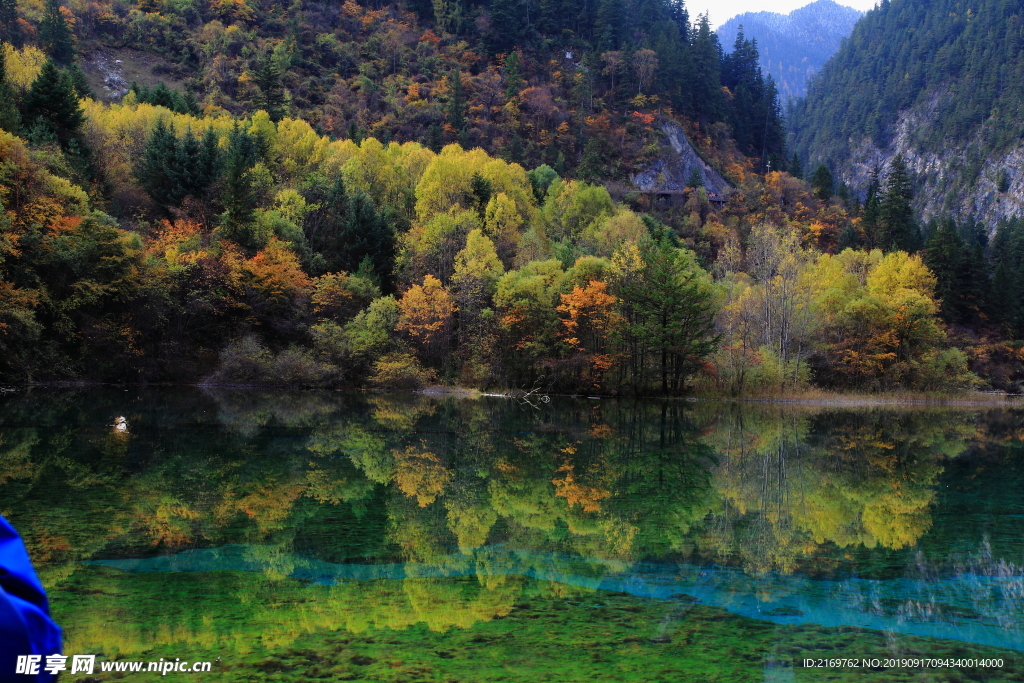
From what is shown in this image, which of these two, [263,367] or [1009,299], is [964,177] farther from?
[263,367]

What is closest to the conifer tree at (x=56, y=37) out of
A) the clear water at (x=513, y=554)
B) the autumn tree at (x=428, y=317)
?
the autumn tree at (x=428, y=317)

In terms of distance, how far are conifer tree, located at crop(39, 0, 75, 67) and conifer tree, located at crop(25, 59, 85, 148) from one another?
126ft

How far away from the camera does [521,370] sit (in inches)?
1962

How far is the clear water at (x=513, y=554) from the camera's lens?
807cm

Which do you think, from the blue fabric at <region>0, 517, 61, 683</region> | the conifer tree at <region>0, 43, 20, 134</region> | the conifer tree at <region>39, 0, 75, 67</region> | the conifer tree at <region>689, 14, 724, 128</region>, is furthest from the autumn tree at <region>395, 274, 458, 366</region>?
the conifer tree at <region>689, 14, 724, 128</region>

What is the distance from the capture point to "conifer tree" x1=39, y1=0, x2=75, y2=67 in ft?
265

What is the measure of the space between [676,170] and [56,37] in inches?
3067

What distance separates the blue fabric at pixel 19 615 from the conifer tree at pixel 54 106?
5664 cm

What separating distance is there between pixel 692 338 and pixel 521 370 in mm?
11717

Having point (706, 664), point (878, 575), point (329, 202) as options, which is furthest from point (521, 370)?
point (706, 664)

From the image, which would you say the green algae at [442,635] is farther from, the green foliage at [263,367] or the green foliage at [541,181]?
the green foliage at [541,181]

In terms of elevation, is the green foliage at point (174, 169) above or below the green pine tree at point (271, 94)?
below

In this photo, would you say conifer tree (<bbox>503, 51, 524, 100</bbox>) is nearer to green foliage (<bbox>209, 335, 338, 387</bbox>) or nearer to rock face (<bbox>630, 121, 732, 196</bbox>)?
rock face (<bbox>630, 121, 732, 196</bbox>)

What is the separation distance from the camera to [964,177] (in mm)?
165250
